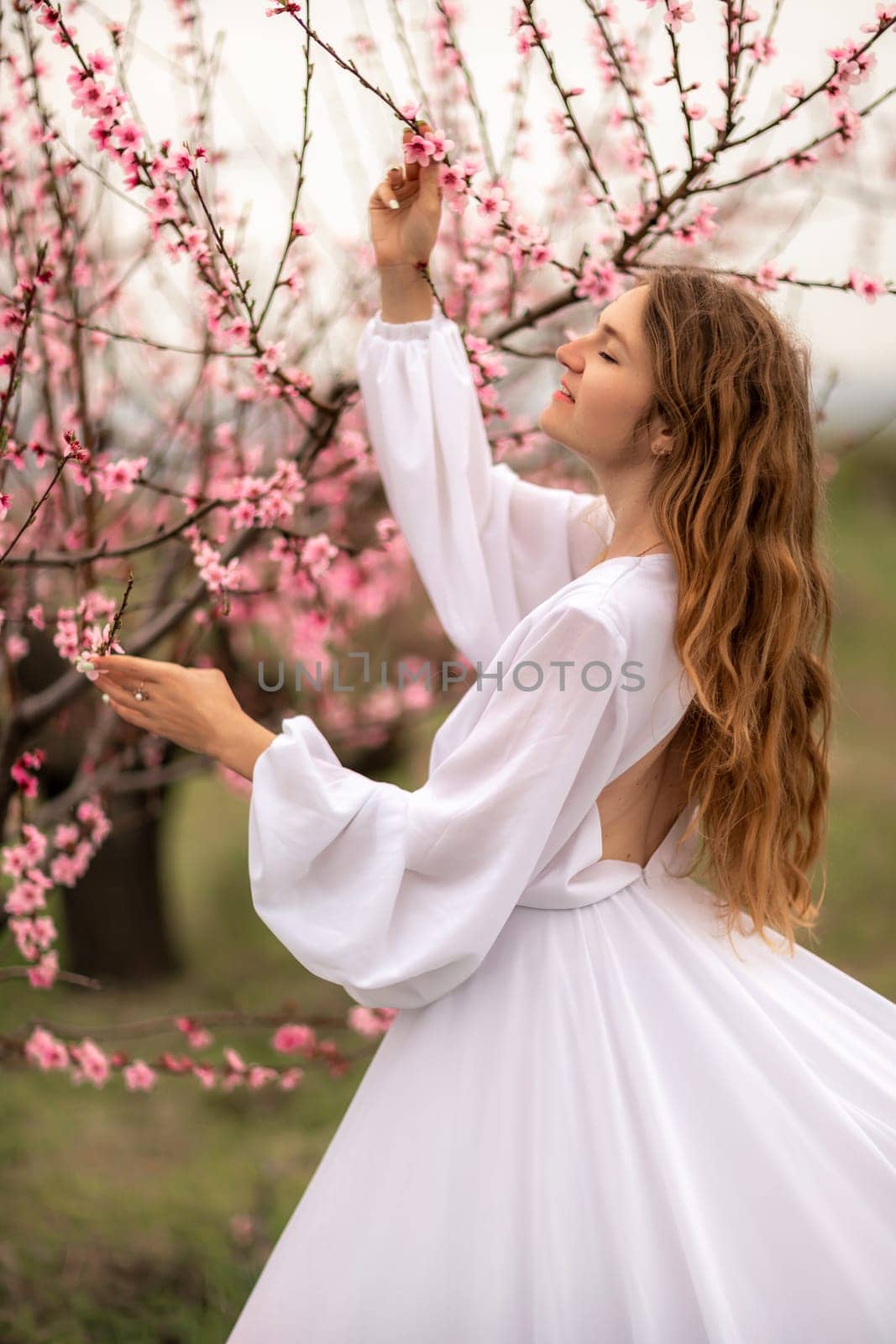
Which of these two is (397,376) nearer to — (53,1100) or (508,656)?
(508,656)

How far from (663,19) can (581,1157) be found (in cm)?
135

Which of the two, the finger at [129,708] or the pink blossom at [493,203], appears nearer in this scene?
the finger at [129,708]

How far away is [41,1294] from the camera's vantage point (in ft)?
8.22

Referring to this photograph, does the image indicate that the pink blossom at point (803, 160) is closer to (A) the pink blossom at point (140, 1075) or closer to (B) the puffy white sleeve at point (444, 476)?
(B) the puffy white sleeve at point (444, 476)

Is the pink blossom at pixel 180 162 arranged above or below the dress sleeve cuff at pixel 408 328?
above

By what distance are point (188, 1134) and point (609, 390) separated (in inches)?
112

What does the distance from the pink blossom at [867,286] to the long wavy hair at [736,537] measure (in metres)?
0.22

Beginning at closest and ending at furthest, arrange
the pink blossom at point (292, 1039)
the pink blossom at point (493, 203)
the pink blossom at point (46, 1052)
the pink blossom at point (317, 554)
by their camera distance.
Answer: the pink blossom at point (493, 203), the pink blossom at point (317, 554), the pink blossom at point (46, 1052), the pink blossom at point (292, 1039)

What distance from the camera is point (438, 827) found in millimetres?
1339

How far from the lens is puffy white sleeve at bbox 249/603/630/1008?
132cm

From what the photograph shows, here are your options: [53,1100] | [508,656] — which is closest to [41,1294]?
[53,1100]

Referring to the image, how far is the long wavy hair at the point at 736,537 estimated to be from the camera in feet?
4.66

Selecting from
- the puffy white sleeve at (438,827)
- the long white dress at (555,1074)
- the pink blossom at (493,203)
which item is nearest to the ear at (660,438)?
the long white dress at (555,1074)

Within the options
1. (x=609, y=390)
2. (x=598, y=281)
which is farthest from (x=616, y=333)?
(x=598, y=281)
